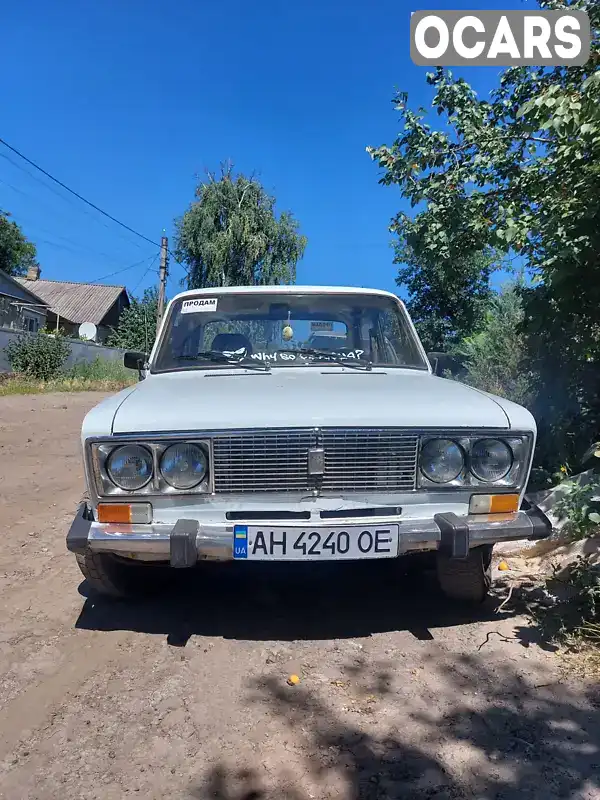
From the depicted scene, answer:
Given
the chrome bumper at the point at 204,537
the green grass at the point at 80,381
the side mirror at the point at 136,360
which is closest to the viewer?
the chrome bumper at the point at 204,537

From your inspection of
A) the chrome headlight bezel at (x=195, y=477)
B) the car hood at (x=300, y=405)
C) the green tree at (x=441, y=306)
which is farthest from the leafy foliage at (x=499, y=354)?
the green tree at (x=441, y=306)

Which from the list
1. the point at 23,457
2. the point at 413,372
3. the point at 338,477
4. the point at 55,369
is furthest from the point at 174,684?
the point at 55,369

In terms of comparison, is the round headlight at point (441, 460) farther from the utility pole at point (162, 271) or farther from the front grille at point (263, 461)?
the utility pole at point (162, 271)

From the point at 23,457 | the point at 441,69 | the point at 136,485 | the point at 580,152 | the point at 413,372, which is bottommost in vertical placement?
the point at 23,457

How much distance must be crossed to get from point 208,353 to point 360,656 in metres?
2.02

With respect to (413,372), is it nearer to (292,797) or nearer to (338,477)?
(338,477)

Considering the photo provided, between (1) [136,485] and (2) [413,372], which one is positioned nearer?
(1) [136,485]

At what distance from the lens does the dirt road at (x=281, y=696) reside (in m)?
2.08

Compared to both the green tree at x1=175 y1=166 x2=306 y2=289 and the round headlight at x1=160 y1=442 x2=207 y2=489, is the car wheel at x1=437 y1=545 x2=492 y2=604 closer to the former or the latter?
the round headlight at x1=160 y1=442 x2=207 y2=489

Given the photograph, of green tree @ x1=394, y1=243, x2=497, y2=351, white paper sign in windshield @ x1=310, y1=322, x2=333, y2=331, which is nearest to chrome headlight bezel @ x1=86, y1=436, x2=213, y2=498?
white paper sign in windshield @ x1=310, y1=322, x2=333, y2=331

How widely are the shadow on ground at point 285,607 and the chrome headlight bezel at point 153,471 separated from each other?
820mm

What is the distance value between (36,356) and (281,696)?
20.9 meters

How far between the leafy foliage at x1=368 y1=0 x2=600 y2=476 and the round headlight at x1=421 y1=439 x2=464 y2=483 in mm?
2114

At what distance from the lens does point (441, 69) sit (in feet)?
19.1
